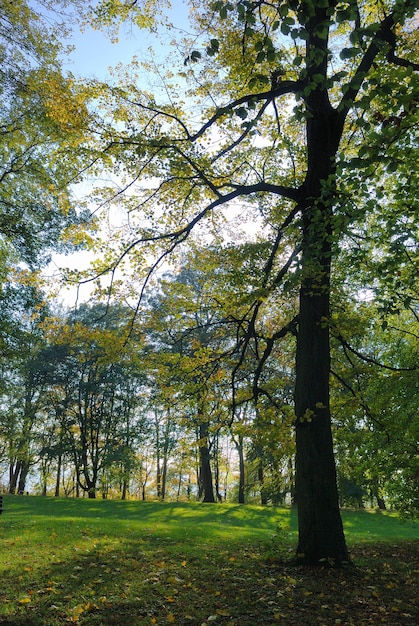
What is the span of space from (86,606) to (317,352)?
4355mm

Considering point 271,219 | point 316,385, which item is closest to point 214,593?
point 316,385

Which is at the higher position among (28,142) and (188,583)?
(28,142)

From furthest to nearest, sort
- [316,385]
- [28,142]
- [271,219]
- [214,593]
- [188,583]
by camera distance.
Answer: [28,142] → [271,219] → [316,385] → [188,583] → [214,593]

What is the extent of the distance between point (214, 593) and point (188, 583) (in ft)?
1.56

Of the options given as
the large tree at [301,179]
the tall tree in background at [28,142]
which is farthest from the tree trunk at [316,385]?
the tall tree in background at [28,142]

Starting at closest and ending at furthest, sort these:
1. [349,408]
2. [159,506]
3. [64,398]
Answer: [349,408] → [159,506] → [64,398]

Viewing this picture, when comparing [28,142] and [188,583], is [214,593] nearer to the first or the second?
[188,583]

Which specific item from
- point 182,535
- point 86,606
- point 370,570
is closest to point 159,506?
point 182,535

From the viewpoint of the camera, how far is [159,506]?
68.7 feet

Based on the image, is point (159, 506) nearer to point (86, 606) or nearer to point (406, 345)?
point (406, 345)

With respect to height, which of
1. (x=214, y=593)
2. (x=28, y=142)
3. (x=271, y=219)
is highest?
(x=28, y=142)

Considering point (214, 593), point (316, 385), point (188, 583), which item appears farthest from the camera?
point (316, 385)

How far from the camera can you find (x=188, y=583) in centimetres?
553

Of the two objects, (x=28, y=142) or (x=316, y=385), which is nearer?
(x=316, y=385)
